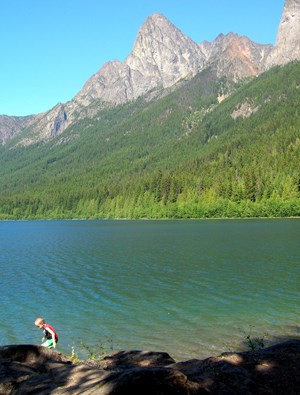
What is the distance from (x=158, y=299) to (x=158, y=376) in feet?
93.1

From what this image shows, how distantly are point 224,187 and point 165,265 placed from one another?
457ft

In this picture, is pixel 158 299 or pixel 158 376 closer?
pixel 158 376

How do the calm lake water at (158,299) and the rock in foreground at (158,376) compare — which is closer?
the rock in foreground at (158,376)

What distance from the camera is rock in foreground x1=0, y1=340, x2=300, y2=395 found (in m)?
6.57

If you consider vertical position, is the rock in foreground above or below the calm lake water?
above

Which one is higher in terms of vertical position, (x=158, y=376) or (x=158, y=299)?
(x=158, y=376)

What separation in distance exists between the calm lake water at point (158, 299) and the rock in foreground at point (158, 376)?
10704 mm

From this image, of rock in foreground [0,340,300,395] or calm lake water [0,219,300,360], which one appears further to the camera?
calm lake water [0,219,300,360]

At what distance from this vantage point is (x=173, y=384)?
21.9 feet

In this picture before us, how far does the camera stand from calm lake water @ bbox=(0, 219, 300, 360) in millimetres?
24250

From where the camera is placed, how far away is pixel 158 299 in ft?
113

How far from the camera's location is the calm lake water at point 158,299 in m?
24.2

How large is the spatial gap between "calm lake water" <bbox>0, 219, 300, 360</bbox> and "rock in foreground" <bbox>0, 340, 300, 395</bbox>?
35.1 ft

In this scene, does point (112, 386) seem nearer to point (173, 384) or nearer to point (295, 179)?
point (173, 384)
